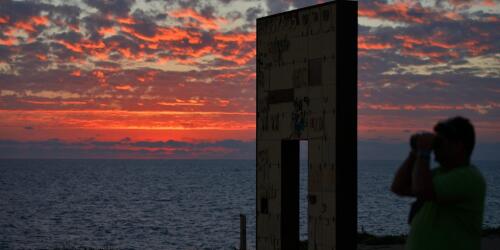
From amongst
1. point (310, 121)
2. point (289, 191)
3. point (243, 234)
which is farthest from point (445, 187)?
point (243, 234)

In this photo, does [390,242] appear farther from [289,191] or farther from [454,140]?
[454,140]

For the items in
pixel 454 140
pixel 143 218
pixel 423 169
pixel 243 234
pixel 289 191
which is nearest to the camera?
pixel 423 169

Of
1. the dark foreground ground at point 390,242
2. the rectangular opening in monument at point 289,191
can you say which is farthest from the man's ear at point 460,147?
the dark foreground ground at point 390,242

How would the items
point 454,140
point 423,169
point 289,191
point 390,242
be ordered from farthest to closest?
1. point 390,242
2. point 289,191
3. point 454,140
4. point 423,169

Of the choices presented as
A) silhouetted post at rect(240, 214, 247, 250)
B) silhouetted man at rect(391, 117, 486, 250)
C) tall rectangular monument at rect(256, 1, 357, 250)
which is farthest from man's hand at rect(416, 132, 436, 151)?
silhouetted post at rect(240, 214, 247, 250)

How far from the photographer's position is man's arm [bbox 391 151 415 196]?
4695 millimetres

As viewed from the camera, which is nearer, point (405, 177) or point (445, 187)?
point (445, 187)

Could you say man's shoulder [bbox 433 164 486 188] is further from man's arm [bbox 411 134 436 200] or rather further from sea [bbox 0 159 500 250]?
sea [bbox 0 159 500 250]

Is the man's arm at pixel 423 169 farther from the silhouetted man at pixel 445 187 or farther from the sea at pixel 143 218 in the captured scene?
the sea at pixel 143 218

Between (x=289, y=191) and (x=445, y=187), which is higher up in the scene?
(x=445, y=187)

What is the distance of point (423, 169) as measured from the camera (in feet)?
15.0

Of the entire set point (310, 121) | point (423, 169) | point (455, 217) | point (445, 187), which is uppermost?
point (310, 121)

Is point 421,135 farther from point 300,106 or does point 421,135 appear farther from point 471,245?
point 300,106

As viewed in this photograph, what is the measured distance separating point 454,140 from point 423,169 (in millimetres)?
311
